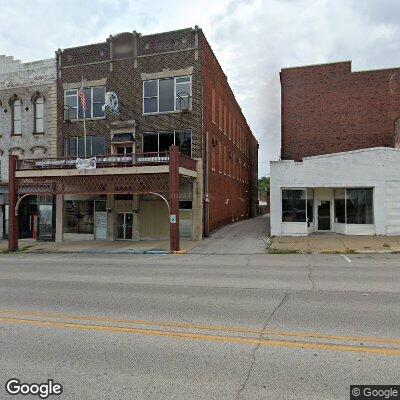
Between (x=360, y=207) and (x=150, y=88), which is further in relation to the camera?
(x=150, y=88)

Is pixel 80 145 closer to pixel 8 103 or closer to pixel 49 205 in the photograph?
pixel 49 205

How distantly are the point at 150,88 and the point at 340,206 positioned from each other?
14113 millimetres

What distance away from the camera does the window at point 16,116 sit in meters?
29.0

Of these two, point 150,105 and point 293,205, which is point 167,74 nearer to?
point 150,105

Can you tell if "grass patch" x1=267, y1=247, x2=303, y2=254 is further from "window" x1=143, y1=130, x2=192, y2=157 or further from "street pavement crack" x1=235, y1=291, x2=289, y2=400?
"street pavement crack" x1=235, y1=291, x2=289, y2=400

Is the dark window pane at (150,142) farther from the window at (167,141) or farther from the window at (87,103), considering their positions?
the window at (87,103)

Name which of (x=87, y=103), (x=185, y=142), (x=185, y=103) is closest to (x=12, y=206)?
(x=87, y=103)

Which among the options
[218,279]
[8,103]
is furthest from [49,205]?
[218,279]

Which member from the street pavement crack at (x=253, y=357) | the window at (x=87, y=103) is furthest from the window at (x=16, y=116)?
the street pavement crack at (x=253, y=357)

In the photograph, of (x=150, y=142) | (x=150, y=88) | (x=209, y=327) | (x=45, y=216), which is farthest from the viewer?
(x=45, y=216)

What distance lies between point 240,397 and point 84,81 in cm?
2628

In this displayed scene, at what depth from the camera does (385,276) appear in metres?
11.3

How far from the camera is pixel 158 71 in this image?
2511 cm

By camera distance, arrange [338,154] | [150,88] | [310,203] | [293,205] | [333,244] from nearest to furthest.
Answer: [333,244] < [338,154] < [293,205] < [310,203] < [150,88]
